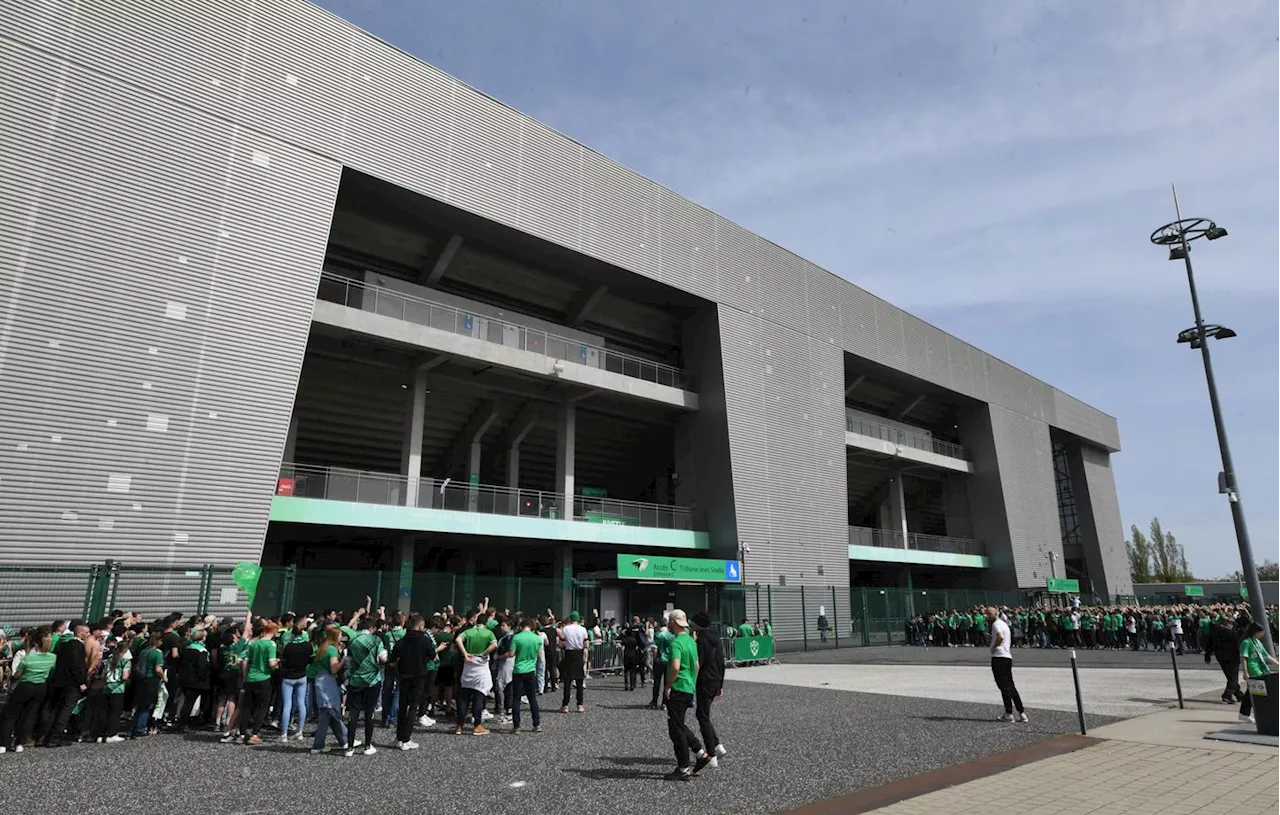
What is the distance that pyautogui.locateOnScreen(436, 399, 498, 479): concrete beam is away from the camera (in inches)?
1116

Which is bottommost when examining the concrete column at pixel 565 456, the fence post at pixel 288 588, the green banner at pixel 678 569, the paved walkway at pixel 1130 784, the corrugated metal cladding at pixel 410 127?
the paved walkway at pixel 1130 784

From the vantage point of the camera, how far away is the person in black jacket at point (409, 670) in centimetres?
937

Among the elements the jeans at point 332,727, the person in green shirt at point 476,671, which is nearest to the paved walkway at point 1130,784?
the person in green shirt at point 476,671

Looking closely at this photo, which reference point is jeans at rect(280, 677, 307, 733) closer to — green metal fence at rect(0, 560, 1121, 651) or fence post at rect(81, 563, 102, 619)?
fence post at rect(81, 563, 102, 619)

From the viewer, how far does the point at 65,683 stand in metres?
9.41

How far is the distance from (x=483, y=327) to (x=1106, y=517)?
5065cm

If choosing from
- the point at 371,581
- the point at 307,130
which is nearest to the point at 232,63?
the point at 307,130

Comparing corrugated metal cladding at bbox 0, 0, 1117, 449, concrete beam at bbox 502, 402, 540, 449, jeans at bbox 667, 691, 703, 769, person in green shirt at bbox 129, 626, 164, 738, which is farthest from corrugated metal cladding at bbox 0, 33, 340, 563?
jeans at bbox 667, 691, 703, 769

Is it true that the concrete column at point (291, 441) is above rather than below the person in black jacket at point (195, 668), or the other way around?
above

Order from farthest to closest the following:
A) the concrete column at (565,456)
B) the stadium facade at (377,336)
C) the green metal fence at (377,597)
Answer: the concrete column at (565,456)
the stadium facade at (377,336)
the green metal fence at (377,597)

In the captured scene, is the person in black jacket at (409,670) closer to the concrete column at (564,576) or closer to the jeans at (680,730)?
the jeans at (680,730)

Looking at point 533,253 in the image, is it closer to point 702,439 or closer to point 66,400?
point 702,439

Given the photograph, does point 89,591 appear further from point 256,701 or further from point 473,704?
point 473,704

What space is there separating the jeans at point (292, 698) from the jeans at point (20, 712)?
266 cm
